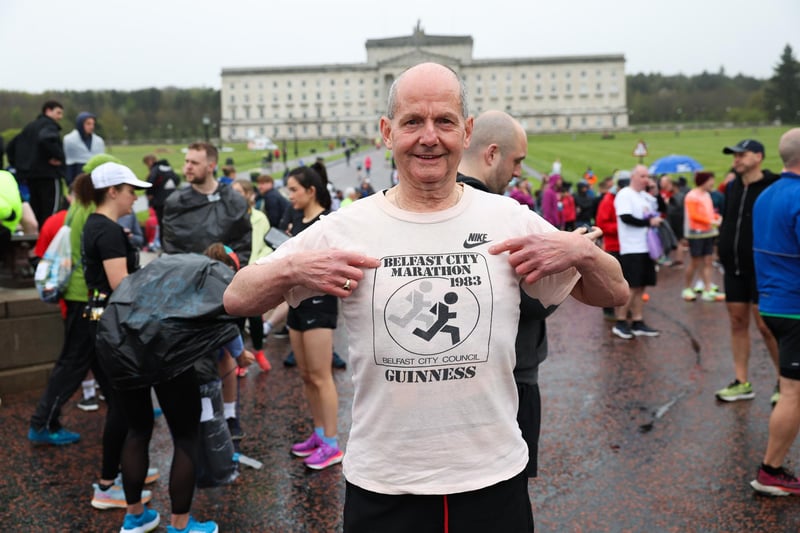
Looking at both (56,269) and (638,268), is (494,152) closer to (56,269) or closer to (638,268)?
(56,269)

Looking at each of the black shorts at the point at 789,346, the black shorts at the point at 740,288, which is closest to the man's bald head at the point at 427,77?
the black shorts at the point at 789,346

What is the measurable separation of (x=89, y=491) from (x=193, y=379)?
1546 millimetres

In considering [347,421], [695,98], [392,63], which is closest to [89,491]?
[347,421]

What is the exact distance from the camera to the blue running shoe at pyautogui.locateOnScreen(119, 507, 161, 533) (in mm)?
4074

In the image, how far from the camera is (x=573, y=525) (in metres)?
4.19

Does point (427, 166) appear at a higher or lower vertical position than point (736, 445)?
higher

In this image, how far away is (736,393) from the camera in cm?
631

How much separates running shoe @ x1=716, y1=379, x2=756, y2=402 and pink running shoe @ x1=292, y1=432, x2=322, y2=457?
11.4ft

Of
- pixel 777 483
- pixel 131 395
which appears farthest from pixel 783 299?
pixel 131 395

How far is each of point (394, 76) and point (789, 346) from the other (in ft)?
414

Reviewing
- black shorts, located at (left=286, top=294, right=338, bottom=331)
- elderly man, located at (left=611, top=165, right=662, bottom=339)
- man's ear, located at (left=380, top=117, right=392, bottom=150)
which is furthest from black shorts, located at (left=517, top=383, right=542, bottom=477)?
elderly man, located at (left=611, top=165, right=662, bottom=339)

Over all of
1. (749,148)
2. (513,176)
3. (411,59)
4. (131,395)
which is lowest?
(131,395)

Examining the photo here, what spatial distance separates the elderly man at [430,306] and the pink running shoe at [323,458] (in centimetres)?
295

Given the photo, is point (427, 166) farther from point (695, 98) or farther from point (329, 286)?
point (695, 98)
